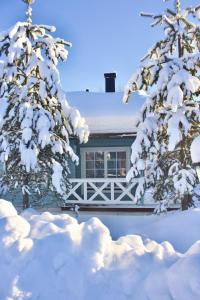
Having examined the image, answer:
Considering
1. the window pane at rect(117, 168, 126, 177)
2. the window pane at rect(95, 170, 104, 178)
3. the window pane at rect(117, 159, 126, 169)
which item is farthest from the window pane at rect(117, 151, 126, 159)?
the window pane at rect(95, 170, 104, 178)

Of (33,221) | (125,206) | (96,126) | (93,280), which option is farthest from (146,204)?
(93,280)

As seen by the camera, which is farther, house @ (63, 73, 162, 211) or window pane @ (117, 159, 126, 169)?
window pane @ (117, 159, 126, 169)

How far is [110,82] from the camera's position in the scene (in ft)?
63.2

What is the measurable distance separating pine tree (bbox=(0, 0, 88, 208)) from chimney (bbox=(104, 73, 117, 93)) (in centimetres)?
987

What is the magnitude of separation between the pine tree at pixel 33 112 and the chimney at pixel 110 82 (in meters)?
9.87

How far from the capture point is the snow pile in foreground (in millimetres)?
3980

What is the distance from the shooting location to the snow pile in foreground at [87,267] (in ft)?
13.1

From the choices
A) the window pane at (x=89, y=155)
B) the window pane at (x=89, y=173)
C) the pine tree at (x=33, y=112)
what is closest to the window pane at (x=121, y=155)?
the window pane at (x=89, y=155)

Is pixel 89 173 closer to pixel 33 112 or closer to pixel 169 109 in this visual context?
pixel 33 112

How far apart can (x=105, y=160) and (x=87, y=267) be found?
10.2m

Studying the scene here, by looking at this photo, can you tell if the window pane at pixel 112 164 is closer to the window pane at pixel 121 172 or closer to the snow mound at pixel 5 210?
the window pane at pixel 121 172

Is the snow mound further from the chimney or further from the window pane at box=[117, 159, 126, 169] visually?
the chimney

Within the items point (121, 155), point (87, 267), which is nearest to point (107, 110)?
point (121, 155)

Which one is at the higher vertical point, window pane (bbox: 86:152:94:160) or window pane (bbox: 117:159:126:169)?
window pane (bbox: 86:152:94:160)
